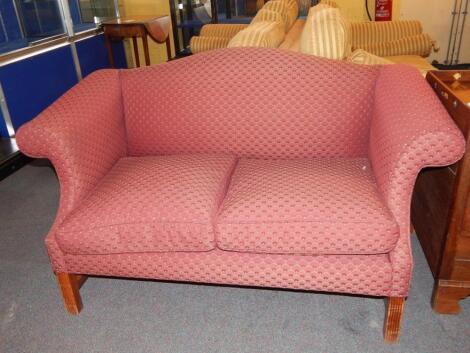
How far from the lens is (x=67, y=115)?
1.53m

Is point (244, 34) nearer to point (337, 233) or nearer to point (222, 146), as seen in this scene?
point (222, 146)

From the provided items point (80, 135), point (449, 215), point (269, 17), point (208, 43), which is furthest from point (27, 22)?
point (449, 215)

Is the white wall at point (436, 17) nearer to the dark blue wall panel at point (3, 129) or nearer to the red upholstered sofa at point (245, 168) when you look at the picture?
the red upholstered sofa at point (245, 168)

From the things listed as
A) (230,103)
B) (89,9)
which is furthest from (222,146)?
(89,9)

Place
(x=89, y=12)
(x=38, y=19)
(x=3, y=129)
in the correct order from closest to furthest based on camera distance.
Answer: (x=3, y=129), (x=38, y=19), (x=89, y=12)

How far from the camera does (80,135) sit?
152 cm

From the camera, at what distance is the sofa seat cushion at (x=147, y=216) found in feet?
4.42

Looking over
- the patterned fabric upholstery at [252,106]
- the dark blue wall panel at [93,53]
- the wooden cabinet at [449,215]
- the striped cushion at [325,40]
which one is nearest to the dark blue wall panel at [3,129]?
the dark blue wall panel at [93,53]

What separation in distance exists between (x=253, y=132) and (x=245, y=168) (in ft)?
0.62

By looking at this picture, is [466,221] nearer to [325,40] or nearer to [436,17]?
[325,40]

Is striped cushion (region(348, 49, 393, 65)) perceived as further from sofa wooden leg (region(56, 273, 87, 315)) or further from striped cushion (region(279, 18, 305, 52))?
sofa wooden leg (region(56, 273, 87, 315))

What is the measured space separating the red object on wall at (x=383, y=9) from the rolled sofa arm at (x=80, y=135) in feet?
12.8

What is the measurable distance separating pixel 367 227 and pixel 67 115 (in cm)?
108

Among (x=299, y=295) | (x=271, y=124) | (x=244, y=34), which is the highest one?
(x=244, y=34)
